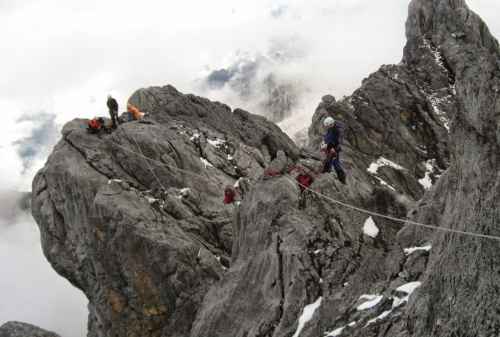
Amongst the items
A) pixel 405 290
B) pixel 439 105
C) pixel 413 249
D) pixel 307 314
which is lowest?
pixel 307 314

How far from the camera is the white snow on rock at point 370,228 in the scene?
86.4 ft

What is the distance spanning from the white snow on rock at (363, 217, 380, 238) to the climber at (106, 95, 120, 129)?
55.2 ft

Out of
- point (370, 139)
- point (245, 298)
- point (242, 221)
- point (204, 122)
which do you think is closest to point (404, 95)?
point (370, 139)

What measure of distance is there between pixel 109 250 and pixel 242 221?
8.48m

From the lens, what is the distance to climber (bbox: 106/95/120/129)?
33319 millimetres

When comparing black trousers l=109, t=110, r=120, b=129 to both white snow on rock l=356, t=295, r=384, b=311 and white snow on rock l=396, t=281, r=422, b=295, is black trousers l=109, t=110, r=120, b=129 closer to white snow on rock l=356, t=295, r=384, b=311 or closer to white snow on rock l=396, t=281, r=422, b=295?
white snow on rock l=356, t=295, r=384, b=311

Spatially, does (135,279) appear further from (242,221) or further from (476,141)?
(476,141)

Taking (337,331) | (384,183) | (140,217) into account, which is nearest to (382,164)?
(384,183)

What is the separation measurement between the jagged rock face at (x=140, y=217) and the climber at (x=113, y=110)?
107 cm

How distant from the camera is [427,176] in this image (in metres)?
42.4

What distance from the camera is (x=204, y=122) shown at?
128 feet

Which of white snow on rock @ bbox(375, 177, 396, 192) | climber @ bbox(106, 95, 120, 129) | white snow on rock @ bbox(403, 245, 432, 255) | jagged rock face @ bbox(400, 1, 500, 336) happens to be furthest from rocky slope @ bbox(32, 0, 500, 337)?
climber @ bbox(106, 95, 120, 129)

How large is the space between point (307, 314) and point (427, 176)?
28007mm

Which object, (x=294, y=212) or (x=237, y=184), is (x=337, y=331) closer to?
(x=294, y=212)
